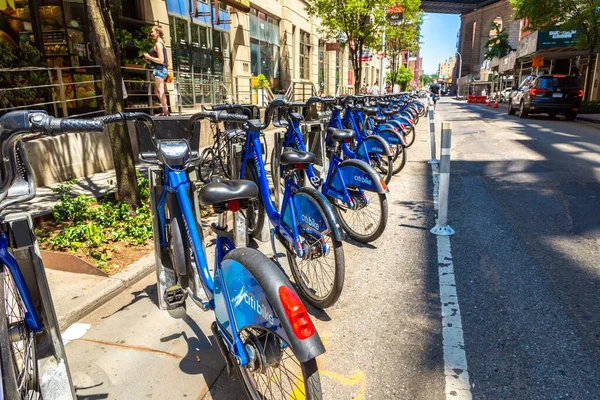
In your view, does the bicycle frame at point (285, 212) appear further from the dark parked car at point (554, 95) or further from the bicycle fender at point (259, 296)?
the dark parked car at point (554, 95)

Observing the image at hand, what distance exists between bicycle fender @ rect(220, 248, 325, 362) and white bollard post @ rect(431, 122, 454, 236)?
349cm

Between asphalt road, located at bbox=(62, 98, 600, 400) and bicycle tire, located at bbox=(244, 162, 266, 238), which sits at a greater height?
bicycle tire, located at bbox=(244, 162, 266, 238)

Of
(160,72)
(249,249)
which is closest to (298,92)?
(160,72)

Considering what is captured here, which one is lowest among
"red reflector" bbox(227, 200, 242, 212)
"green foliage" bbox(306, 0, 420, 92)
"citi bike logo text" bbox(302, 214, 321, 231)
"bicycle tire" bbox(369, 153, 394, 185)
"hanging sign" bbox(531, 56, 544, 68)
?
"bicycle tire" bbox(369, 153, 394, 185)

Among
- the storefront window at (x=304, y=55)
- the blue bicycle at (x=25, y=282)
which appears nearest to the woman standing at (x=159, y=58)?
the blue bicycle at (x=25, y=282)

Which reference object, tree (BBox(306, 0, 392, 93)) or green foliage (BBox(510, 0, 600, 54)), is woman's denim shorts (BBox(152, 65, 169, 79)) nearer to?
tree (BBox(306, 0, 392, 93))

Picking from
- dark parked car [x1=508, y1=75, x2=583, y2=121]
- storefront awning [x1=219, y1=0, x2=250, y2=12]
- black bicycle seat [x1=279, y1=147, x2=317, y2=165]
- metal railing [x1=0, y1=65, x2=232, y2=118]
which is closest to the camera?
black bicycle seat [x1=279, y1=147, x2=317, y2=165]

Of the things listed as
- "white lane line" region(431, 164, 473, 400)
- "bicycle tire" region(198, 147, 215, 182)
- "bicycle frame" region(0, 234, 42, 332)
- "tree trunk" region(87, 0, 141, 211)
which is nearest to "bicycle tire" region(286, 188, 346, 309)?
"white lane line" region(431, 164, 473, 400)

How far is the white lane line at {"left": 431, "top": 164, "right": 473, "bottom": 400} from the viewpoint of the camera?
2586 millimetres

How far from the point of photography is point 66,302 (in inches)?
142

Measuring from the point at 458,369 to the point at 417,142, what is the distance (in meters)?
11.4

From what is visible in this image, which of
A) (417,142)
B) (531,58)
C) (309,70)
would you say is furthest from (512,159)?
(531,58)

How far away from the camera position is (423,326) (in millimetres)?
3264

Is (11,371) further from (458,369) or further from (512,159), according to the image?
(512,159)
